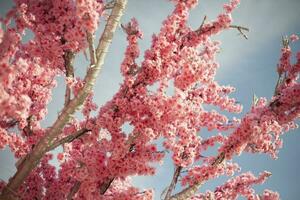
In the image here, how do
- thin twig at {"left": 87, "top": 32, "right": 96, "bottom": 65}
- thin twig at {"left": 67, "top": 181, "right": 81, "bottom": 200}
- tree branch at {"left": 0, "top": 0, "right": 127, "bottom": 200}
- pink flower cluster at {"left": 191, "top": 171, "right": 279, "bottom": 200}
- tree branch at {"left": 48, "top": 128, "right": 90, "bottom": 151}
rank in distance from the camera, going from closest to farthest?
thin twig at {"left": 87, "top": 32, "right": 96, "bottom": 65} → tree branch at {"left": 0, "top": 0, "right": 127, "bottom": 200} → tree branch at {"left": 48, "top": 128, "right": 90, "bottom": 151} → thin twig at {"left": 67, "top": 181, "right": 81, "bottom": 200} → pink flower cluster at {"left": 191, "top": 171, "right": 279, "bottom": 200}

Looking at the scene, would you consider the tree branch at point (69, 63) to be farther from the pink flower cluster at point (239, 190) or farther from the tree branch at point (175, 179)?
the pink flower cluster at point (239, 190)

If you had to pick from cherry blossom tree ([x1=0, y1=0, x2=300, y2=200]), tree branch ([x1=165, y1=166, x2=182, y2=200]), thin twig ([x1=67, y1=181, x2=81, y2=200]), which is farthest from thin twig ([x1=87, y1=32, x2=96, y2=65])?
tree branch ([x1=165, y1=166, x2=182, y2=200])

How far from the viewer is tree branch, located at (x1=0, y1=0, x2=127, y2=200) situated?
9625mm

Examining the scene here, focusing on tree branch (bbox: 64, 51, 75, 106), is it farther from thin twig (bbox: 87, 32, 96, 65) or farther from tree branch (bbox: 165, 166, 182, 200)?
tree branch (bbox: 165, 166, 182, 200)

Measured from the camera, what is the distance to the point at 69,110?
32.2ft

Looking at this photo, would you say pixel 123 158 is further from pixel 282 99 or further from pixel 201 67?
pixel 282 99

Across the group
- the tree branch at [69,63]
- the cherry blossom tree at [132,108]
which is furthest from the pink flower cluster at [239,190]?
the tree branch at [69,63]

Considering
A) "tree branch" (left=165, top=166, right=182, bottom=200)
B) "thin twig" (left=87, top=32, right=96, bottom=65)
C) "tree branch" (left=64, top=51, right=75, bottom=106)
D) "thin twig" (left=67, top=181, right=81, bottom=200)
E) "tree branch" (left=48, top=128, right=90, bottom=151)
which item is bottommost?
"thin twig" (left=67, top=181, right=81, bottom=200)

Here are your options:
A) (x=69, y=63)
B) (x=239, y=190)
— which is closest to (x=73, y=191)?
(x=69, y=63)

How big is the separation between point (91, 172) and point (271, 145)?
250 inches

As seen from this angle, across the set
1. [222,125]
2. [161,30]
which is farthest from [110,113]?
[222,125]

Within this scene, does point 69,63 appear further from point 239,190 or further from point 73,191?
point 239,190

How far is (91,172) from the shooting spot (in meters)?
10.3

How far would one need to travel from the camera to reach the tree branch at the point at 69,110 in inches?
379
